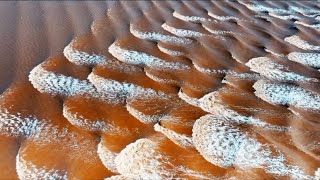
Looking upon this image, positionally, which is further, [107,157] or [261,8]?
[261,8]

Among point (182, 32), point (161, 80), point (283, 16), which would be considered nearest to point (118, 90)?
point (161, 80)

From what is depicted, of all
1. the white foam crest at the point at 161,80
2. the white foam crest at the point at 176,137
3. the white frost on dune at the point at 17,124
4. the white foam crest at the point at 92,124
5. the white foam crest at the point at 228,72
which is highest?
the white foam crest at the point at 228,72

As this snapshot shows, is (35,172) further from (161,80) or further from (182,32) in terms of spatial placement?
(182,32)

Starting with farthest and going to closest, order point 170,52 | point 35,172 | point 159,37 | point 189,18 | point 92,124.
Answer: point 189,18 < point 159,37 < point 170,52 < point 92,124 < point 35,172

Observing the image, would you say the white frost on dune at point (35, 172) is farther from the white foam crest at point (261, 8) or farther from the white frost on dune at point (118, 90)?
the white foam crest at point (261, 8)

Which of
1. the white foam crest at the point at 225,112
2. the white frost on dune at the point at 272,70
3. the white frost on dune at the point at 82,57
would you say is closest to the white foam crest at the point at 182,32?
the white frost on dune at the point at 272,70

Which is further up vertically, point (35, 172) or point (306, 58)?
point (306, 58)
